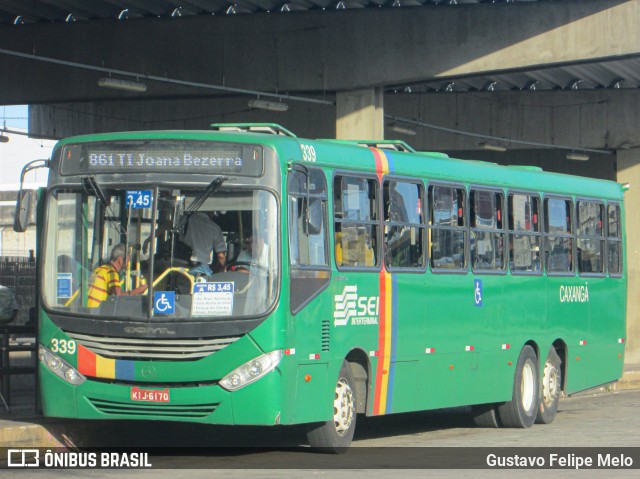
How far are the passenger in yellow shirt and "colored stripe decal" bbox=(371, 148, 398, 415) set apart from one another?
118 inches

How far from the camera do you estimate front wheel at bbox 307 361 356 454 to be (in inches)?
565

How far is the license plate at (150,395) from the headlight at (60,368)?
58 cm

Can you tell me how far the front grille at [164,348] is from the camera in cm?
1327

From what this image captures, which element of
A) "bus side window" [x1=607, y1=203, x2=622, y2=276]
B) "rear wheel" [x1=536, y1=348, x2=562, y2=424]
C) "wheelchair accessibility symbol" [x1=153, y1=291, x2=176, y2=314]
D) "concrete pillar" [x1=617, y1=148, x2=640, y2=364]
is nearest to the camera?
"wheelchair accessibility symbol" [x1=153, y1=291, x2=176, y2=314]

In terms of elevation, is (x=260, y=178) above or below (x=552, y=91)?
below

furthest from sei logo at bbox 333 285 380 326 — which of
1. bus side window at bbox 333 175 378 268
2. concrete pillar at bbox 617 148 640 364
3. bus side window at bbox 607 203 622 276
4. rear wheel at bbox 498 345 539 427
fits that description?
concrete pillar at bbox 617 148 640 364

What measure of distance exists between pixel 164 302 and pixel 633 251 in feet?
85.1

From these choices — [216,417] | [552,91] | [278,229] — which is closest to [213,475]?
[216,417]

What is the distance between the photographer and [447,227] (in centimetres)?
1689

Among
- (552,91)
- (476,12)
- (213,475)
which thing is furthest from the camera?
(552,91)

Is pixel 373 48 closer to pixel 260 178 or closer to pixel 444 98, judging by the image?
pixel 444 98

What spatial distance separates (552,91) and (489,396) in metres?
21.4

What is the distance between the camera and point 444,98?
38.9 m

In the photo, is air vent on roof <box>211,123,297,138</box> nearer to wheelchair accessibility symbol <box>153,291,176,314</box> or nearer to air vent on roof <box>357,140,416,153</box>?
air vent on roof <box>357,140,416,153</box>
